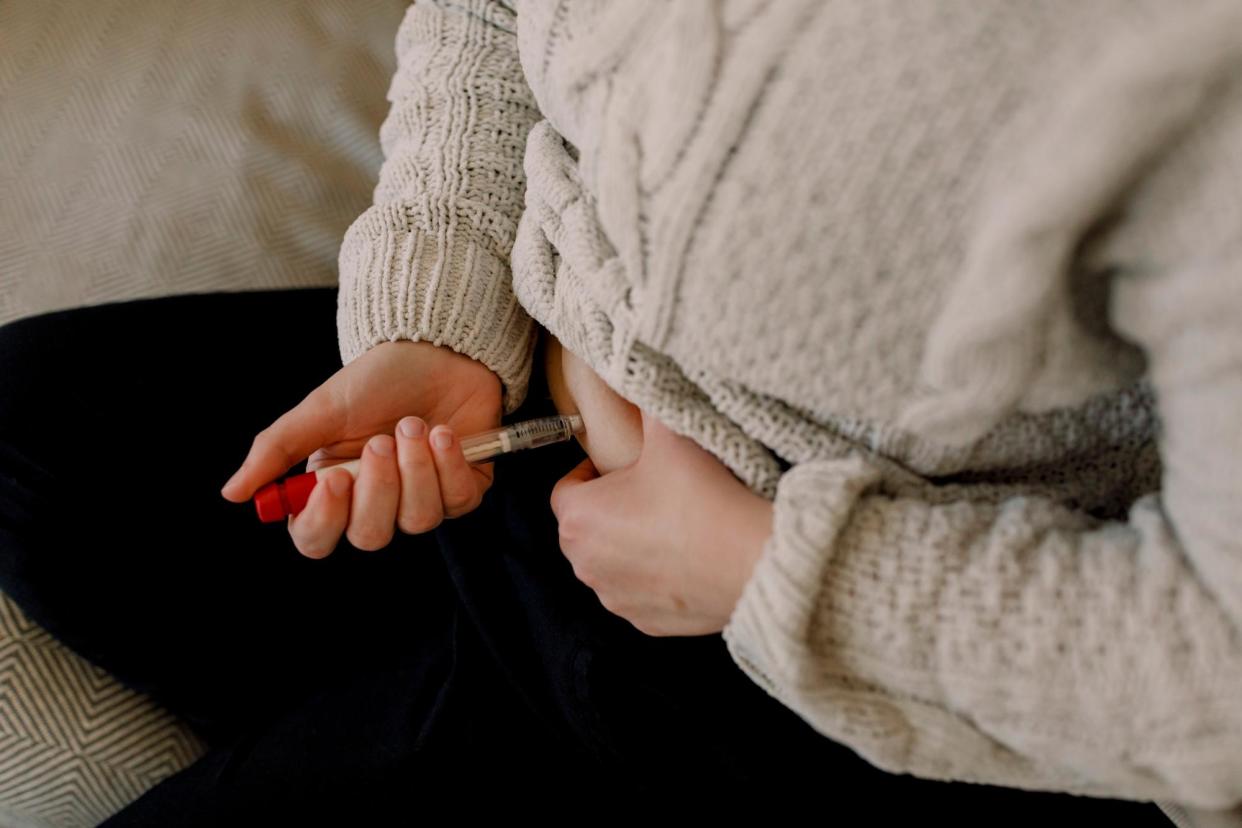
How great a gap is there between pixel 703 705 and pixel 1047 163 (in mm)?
360

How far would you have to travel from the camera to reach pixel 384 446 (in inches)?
21.4

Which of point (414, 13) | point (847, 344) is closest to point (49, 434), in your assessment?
point (414, 13)

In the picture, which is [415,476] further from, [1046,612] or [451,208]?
[1046,612]

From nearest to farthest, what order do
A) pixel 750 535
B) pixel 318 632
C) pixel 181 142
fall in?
pixel 750 535, pixel 318 632, pixel 181 142

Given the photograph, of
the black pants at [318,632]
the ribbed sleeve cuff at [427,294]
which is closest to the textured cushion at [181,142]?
the black pants at [318,632]

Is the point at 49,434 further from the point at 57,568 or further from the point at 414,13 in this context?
the point at 414,13

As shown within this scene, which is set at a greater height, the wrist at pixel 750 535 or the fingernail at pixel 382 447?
the wrist at pixel 750 535

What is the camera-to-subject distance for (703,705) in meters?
0.55

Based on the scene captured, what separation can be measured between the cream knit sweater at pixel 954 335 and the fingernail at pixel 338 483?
174 millimetres

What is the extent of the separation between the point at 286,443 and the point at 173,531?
161 mm

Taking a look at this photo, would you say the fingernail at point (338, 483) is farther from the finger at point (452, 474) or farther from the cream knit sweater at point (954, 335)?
the cream knit sweater at point (954, 335)

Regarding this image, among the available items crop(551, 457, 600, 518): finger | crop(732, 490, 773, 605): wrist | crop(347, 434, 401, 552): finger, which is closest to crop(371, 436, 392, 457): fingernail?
crop(347, 434, 401, 552): finger

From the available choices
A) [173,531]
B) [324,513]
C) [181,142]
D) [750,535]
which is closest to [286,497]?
[324,513]

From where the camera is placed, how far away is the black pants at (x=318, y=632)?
21.7 inches
